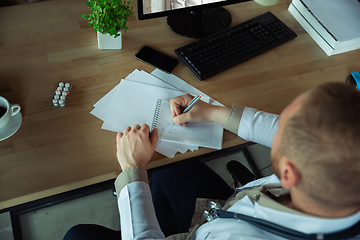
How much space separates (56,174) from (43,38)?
612 mm

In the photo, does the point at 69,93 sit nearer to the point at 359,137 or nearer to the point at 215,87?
the point at 215,87

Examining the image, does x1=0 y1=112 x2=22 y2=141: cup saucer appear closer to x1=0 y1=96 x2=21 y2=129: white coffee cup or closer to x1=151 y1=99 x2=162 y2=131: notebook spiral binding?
x1=0 y1=96 x2=21 y2=129: white coffee cup

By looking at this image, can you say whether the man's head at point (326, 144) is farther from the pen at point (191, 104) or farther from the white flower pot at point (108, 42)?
the white flower pot at point (108, 42)

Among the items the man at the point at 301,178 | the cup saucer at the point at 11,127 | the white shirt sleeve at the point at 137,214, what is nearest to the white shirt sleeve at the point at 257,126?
the man at the point at 301,178

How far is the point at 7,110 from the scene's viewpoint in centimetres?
88

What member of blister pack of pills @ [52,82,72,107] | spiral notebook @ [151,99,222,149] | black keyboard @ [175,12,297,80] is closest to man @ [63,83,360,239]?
spiral notebook @ [151,99,222,149]

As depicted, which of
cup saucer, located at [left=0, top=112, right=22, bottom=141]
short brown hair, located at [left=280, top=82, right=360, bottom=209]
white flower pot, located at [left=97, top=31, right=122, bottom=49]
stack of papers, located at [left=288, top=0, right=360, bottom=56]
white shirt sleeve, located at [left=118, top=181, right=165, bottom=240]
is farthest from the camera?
stack of papers, located at [left=288, top=0, right=360, bottom=56]

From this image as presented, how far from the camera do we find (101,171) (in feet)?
2.88

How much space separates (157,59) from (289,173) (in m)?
0.75

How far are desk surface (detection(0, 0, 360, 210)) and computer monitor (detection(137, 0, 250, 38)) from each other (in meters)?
0.05

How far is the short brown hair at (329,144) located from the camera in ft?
1.65

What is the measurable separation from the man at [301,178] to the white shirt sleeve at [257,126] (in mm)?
176

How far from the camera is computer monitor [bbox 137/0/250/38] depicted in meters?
1.12

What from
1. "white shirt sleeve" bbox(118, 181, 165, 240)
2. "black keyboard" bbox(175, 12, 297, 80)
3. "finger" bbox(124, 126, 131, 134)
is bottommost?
"white shirt sleeve" bbox(118, 181, 165, 240)
